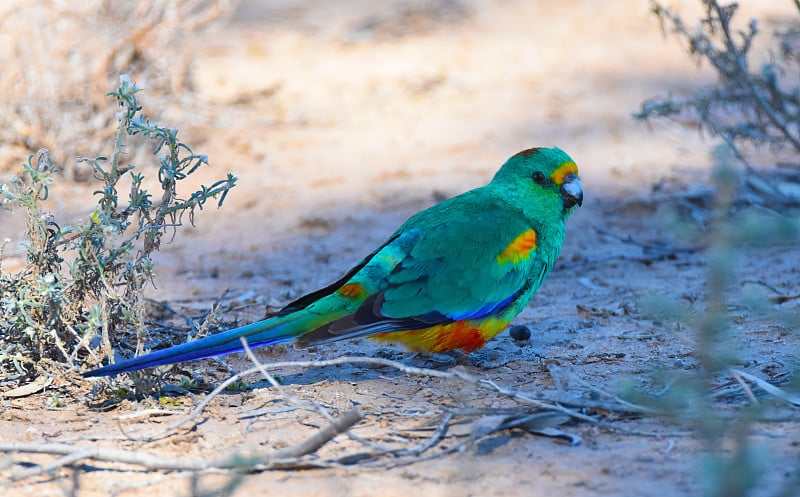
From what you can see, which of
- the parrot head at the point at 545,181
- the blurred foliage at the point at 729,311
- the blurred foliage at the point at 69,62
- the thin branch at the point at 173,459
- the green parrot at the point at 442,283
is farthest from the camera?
the blurred foliage at the point at 69,62

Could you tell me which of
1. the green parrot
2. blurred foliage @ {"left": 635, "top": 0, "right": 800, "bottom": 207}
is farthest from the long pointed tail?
blurred foliage @ {"left": 635, "top": 0, "right": 800, "bottom": 207}

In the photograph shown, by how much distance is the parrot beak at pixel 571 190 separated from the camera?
12.5 ft

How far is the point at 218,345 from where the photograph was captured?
3.05 m

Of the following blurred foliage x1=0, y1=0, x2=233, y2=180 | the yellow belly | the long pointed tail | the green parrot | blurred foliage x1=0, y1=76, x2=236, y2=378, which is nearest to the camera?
the long pointed tail

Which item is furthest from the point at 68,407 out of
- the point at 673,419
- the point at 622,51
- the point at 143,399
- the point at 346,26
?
the point at 346,26

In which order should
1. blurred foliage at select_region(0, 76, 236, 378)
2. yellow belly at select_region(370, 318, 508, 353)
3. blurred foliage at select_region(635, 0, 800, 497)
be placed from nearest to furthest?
1. blurred foliage at select_region(635, 0, 800, 497)
2. blurred foliage at select_region(0, 76, 236, 378)
3. yellow belly at select_region(370, 318, 508, 353)

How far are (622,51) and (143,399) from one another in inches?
259

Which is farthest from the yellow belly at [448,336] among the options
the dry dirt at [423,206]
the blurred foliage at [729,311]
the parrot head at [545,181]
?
the blurred foliage at [729,311]

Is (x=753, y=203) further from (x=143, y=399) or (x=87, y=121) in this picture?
(x=87, y=121)

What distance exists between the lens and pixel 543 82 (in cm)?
812

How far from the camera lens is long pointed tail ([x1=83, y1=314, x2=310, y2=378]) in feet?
9.70

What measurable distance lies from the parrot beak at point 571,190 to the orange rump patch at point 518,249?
1.07 ft

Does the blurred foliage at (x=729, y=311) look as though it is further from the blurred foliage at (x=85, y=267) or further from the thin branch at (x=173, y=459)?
the blurred foliage at (x=85, y=267)

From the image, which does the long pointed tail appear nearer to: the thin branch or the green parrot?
the green parrot
